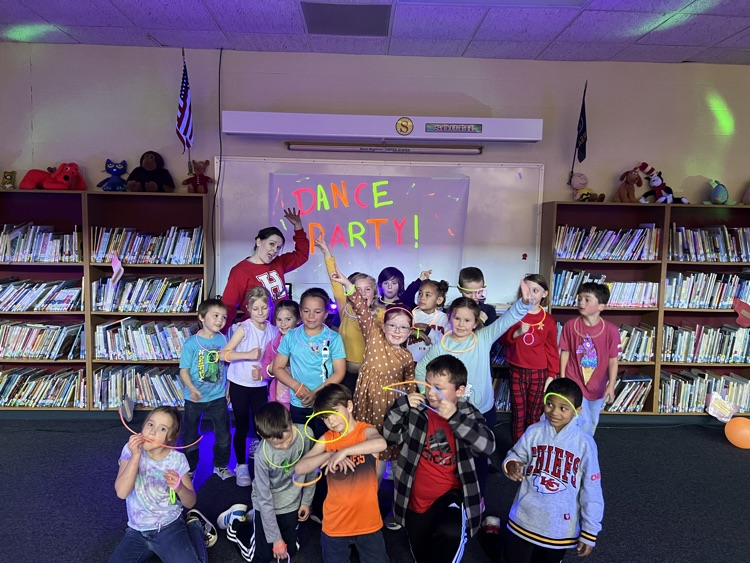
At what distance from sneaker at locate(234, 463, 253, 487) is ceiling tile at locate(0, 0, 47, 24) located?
3.09 metres

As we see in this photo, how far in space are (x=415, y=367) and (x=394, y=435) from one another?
51 cm

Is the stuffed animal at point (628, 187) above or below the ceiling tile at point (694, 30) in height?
below

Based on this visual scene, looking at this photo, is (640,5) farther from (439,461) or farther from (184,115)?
(184,115)

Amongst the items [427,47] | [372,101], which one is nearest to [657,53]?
[427,47]

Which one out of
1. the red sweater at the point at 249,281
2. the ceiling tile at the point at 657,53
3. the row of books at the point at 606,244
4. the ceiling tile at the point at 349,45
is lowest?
the red sweater at the point at 249,281

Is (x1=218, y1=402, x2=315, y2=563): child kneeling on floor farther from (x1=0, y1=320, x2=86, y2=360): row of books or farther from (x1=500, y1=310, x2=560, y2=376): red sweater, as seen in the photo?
(x1=0, y1=320, x2=86, y2=360): row of books

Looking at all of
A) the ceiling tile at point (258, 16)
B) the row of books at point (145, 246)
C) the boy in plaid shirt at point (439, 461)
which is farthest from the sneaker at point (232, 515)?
the ceiling tile at point (258, 16)

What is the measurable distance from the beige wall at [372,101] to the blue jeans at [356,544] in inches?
112

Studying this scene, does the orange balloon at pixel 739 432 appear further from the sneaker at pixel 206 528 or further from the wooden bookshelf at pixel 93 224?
the wooden bookshelf at pixel 93 224

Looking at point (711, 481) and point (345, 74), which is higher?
point (345, 74)

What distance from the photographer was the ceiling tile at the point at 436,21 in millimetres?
3221

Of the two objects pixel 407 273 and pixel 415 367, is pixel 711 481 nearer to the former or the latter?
pixel 415 367

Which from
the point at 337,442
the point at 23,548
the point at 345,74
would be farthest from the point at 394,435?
the point at 345,74

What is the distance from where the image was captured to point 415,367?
2639mm
